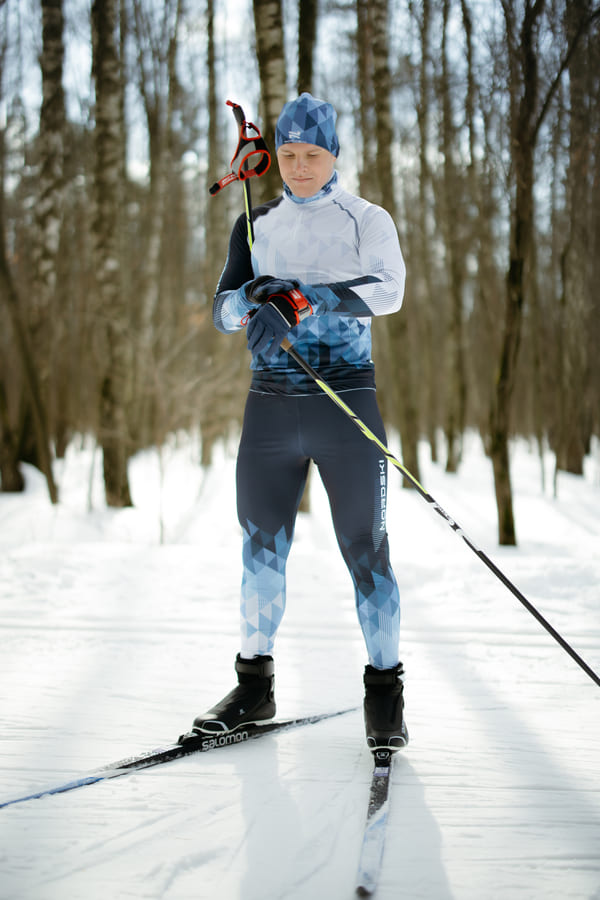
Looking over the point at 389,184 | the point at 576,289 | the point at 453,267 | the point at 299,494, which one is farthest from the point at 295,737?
the point at 576,289

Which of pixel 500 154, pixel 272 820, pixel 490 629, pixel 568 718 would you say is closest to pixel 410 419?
pixel 500 154

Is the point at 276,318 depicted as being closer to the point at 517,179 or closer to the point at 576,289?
the point at 517,179

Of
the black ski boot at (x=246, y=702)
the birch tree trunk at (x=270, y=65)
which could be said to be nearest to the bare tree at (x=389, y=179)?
the birch tree trunk at (x=270, y=65)

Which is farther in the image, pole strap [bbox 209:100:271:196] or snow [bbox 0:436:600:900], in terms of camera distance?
pole strap [bbox 209:100:271:196]

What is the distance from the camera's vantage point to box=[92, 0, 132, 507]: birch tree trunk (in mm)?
6766

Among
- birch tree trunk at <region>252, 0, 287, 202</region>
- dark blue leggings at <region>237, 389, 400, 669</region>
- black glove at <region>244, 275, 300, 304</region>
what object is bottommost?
dark blue leggings at <region>237, 389, 400, 669</region>

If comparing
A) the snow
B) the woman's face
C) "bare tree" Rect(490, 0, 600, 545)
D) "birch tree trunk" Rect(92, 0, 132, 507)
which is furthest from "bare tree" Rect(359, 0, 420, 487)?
the woman's face

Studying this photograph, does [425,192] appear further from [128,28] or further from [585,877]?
[585,877]

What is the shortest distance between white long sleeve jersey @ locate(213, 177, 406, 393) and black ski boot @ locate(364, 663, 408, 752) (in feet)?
2.84

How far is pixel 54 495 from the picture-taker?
681cm

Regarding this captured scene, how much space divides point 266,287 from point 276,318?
0.42ft

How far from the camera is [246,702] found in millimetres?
2098

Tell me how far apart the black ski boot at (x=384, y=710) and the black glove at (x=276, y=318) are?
1.00 m

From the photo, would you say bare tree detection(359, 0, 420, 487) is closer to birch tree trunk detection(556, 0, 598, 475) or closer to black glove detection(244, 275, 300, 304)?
birch tree trunk detection(556, 0, 598, 475)
